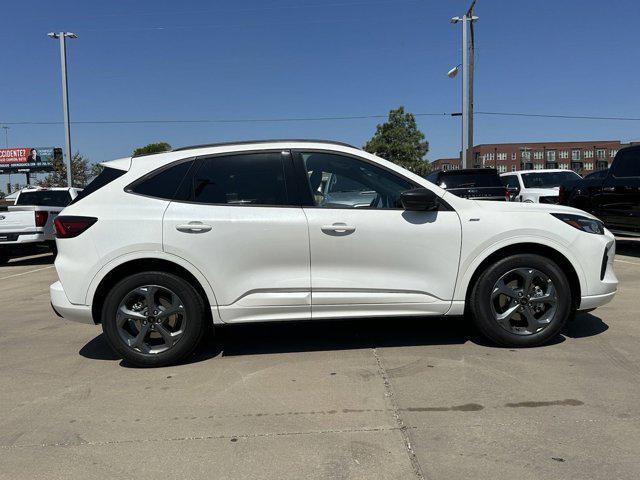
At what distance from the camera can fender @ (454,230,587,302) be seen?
4.33 metres

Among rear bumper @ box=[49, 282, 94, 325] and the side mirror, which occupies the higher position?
the side mirror

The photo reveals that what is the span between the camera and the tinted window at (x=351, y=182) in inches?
173

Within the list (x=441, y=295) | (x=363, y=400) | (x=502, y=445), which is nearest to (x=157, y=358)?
(x=363, y=400)

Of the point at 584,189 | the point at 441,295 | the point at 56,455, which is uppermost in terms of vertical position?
the point at 584,189

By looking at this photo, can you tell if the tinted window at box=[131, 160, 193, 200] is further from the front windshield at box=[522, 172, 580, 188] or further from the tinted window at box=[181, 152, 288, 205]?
the front windshield at box=[522, 172, 580, 188]

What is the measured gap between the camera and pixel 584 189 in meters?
10.6

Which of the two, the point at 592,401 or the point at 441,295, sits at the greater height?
the point at 441,295

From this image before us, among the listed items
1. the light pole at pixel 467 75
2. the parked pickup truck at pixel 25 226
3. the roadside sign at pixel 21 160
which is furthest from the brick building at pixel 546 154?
A: the parked pickup truck at pixel 25 226

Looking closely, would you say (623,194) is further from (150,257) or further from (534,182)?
(150,257)

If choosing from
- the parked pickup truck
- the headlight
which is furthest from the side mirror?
the parked pickup truck

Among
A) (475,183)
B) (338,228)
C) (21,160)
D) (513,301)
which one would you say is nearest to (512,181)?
(475,183)

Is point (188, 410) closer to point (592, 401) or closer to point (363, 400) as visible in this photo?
point (363, 400)

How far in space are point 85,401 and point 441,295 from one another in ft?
9.08

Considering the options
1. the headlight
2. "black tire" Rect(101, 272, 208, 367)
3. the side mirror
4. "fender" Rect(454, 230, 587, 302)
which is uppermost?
the side mirror
